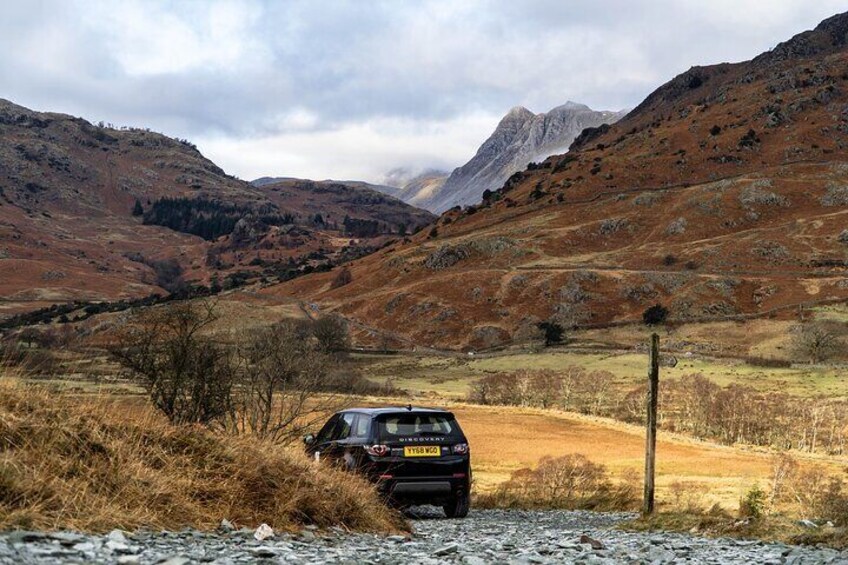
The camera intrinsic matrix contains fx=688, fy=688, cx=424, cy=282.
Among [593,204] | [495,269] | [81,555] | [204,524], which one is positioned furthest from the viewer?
[593,204]

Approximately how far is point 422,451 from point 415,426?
597mm

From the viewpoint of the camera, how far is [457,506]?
1551cm

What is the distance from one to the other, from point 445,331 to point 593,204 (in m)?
66.5

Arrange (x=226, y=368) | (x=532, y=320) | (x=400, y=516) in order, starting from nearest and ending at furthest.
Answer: (x=400, y=516)
(x=226, y=368)
(x=532, y=320)

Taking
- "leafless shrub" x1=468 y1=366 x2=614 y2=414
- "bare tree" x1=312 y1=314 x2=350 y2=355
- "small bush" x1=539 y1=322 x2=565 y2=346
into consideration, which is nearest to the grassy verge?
"leafless shrub" x1=468 y1=366 x2=614 y2=414

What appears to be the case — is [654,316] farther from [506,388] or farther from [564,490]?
[564,490]

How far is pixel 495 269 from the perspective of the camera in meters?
154

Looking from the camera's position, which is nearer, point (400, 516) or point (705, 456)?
point (400, 516)

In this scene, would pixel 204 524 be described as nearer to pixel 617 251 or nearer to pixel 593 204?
pixel 617 251

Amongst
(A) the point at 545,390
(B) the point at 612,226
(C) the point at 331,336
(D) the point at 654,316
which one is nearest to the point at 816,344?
(D) the point at 654,316

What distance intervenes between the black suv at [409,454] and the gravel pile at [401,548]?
3.79 feet

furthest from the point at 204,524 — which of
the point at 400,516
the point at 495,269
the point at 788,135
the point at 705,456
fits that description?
the point at 788,135

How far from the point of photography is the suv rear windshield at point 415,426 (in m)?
14.7

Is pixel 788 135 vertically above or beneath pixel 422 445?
above
